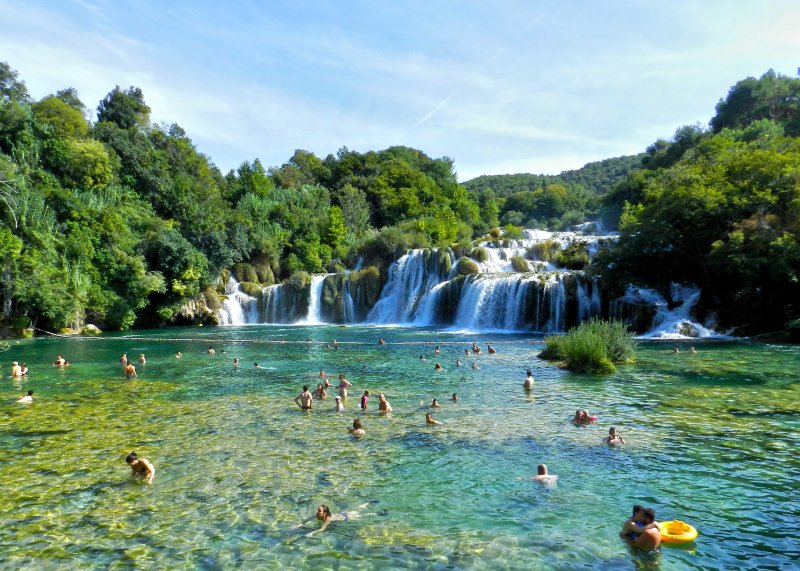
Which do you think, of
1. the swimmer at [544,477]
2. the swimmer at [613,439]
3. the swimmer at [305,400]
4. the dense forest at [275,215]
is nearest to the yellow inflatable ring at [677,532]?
the swimmer at [544,477]

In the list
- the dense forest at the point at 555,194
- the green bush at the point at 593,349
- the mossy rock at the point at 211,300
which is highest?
the dense forest at the point at 555,194

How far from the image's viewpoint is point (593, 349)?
18.6 m

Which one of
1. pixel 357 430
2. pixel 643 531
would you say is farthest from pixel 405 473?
pixel 643 531

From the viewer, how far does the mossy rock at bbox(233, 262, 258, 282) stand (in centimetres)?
4753

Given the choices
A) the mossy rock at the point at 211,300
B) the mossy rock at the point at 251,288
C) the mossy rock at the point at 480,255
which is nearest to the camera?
the mossy rock at the point at 480,255

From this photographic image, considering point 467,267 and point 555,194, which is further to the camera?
point 555,194

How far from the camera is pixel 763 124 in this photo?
5138 cm

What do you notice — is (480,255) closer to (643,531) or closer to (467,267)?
(467,267)

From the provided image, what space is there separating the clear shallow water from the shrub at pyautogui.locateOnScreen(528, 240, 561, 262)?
81.5ft

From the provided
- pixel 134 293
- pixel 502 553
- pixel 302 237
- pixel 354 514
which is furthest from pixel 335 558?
pixel 302 237

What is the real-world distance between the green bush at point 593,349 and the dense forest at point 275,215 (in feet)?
33.6

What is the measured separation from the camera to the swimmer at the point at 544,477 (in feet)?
28.1

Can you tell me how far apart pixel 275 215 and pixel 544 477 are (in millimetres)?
50296

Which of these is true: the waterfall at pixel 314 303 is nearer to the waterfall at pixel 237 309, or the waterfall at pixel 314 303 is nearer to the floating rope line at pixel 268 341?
the waterfall at pixel 237 309
